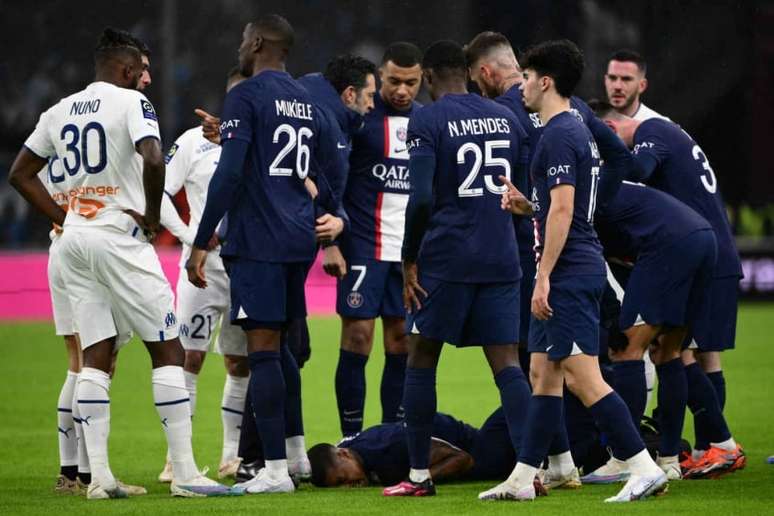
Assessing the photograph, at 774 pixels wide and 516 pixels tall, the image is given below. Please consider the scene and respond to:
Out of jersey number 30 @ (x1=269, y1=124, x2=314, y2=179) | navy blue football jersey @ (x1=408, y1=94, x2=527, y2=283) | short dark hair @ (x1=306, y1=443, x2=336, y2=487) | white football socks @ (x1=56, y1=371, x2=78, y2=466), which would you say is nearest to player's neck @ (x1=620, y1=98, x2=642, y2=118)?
navy blue football jersey @ (x1=408, y1=94, x2=527, y2=283)

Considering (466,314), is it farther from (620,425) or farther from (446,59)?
(446,59)

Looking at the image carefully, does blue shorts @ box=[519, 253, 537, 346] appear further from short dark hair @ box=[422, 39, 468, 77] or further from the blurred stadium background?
the blurred stadium background

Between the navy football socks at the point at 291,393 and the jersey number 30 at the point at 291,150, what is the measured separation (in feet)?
3.16

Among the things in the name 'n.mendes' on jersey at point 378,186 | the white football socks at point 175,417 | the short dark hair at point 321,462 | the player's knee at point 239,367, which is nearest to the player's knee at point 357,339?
the name 'n.mendes' on jersey at point 378,186

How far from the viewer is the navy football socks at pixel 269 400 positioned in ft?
22.5

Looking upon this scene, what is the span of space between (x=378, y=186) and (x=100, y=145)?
2.37m

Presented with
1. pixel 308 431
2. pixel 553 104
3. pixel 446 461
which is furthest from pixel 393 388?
pixel 553 104

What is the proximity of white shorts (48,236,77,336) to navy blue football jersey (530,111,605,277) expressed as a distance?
2.38 meters

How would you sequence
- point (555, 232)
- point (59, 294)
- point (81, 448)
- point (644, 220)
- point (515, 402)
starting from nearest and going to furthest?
point (555, 232), point (515, 402), point (81, 448), point (59, 294), point (644, 220)

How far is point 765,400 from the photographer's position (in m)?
11.1

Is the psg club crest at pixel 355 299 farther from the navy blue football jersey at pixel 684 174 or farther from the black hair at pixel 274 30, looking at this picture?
the black hair at pixel 274 30

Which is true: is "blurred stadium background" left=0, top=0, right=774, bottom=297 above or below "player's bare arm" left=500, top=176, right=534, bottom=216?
above

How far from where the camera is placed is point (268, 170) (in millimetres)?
6953

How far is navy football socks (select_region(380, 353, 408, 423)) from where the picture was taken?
339 inches
